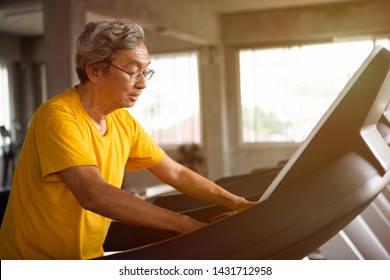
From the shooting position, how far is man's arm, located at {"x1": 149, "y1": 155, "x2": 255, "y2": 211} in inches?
50.0

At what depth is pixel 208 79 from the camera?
7375mm

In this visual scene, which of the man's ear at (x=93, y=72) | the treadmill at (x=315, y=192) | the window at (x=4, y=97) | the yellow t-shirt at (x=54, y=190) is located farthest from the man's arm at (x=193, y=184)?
the window at (x=4, y=97)

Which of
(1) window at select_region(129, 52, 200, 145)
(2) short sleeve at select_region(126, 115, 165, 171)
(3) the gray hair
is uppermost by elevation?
(1) window at select_region(129, 52, 200, 145)

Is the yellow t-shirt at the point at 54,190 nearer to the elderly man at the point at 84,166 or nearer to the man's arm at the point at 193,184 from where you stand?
the elderly man at the point at 84,166

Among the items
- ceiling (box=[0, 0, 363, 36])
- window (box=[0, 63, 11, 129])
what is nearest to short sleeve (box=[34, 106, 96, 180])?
ceiling (box=[0, 0, 363, 36])

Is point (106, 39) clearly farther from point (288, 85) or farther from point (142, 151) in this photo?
point (288, 85)

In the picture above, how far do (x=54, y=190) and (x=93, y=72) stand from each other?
27cm

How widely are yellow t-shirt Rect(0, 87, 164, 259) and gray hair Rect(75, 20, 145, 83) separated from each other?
104mm

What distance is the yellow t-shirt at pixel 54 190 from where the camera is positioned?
98 centimetres

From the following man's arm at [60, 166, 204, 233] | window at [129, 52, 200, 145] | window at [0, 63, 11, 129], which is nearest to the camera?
man's arm at [60, 166, 204, 233]

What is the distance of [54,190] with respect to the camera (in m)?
1.04

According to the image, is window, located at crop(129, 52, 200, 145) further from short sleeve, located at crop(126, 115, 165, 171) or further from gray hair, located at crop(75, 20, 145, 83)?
gray hair, located at crop(75, 20, 145, 83)
